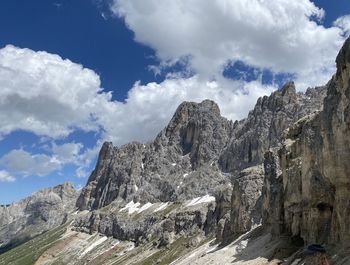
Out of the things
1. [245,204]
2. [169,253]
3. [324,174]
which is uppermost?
[245,204]

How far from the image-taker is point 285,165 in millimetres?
68438

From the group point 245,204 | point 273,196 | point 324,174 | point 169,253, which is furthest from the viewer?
point 169,253

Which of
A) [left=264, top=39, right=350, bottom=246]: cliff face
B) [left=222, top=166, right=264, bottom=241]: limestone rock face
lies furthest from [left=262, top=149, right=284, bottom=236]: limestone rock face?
[left=222, top=166, right=264, bottom=241]: limestone rock face

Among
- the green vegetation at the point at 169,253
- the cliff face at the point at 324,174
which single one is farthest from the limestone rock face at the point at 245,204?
the green vegetation at the point at 169,253

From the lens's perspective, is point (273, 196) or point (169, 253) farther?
point (169, 253)

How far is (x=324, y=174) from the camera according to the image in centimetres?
4909

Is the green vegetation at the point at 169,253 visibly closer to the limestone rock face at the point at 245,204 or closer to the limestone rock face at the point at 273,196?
the limestone rock face at the point at 245,204

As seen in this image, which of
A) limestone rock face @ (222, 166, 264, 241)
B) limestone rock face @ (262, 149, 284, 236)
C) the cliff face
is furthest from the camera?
limestone rock face @ (222, 166, 264, 241)

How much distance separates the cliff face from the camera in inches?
1831

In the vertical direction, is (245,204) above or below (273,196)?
above

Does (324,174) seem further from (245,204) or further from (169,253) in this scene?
(169,253)

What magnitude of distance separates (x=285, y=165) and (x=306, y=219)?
12.7 metres

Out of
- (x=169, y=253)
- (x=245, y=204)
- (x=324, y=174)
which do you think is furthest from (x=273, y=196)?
(x=169, y=253)

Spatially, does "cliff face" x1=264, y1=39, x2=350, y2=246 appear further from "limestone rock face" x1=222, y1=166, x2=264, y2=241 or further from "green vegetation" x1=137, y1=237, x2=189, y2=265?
"green vegetation" x1=137, y1=237, x2=189, y2=265
